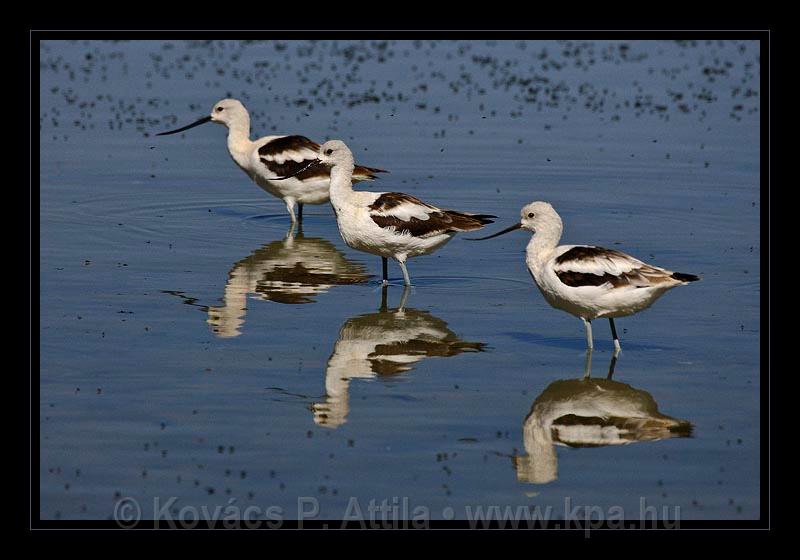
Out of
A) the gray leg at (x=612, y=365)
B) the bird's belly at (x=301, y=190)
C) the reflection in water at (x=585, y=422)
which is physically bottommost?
the reflection in water at (x=585, y=422)

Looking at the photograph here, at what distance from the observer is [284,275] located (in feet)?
49.5

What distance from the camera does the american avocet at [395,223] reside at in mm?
14039

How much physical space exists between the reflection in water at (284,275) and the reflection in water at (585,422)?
3.37 metres

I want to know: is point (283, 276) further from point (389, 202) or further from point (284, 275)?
point (389, 202)

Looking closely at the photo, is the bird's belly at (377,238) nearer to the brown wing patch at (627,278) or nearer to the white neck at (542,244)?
the white neck at (542,244)

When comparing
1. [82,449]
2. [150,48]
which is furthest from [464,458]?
[150,48]

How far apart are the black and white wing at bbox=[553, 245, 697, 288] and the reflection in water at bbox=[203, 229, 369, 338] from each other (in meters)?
3.18

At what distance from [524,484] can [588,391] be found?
7.00ft

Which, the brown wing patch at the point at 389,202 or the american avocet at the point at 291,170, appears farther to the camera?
the american avocet at the point at 291,170

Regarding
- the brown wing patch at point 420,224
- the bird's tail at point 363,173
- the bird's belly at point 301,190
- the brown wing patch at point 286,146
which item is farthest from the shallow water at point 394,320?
the brown wing patch at point 286,146

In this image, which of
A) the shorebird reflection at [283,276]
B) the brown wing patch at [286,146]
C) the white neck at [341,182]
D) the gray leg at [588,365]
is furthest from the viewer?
the brown wing patch at [286,146]


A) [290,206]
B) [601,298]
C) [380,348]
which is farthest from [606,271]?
[290,206]

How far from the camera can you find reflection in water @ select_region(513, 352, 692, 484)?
9383 millimetres

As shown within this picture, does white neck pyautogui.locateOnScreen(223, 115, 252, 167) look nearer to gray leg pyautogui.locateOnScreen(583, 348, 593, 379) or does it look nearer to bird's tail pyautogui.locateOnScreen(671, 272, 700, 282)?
gray leg pyautogui.locateOnScreen(583, 348, 593, 379)
